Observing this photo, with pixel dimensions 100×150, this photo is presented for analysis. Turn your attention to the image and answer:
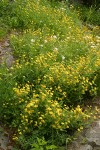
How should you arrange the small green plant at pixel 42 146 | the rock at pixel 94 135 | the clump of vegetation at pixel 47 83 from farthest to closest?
1. the rock at pixel 94 135
2. the clump of vegetation at pixel 47 83
3. the small green plant at pixel 42 146

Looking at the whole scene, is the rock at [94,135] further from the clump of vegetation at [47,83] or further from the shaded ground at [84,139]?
the clump of vegetation at [47,83]

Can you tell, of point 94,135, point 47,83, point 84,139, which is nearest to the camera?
point 84,139

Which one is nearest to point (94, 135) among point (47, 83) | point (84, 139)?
point (84, 139)

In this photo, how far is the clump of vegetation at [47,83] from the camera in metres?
6.73

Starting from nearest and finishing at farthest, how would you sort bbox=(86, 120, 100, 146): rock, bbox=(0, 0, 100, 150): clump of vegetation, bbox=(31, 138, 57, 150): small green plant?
bbox=(31, 138, 57, 150): small green plant, bbox=(0, 0, 100, 150): clump of vegetation, bbox=(86, 120, 100, 146): rock

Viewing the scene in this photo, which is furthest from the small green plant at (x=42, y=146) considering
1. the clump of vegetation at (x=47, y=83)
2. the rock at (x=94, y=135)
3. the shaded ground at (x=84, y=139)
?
the rock at (x=94, y=135)

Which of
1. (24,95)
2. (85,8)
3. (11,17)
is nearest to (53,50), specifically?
(24,95)

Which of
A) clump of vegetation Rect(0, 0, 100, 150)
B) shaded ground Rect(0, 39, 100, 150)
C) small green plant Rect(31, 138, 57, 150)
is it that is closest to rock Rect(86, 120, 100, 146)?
shaded ground Rect(0, 39, 100, 150)

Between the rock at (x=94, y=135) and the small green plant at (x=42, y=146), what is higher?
the rock at (x=94, y=135)

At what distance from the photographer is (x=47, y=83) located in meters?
7.50

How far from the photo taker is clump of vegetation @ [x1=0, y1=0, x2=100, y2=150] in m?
6.73

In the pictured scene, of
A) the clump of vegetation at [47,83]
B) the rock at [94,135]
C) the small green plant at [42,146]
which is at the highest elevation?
the clump of vegetation at [47,83]

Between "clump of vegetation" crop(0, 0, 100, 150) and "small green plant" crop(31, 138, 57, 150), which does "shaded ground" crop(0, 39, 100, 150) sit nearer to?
"clump of vegetation" crop(0, 0, 100, 150)

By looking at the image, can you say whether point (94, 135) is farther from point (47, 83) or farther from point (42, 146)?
point (47, 83)
